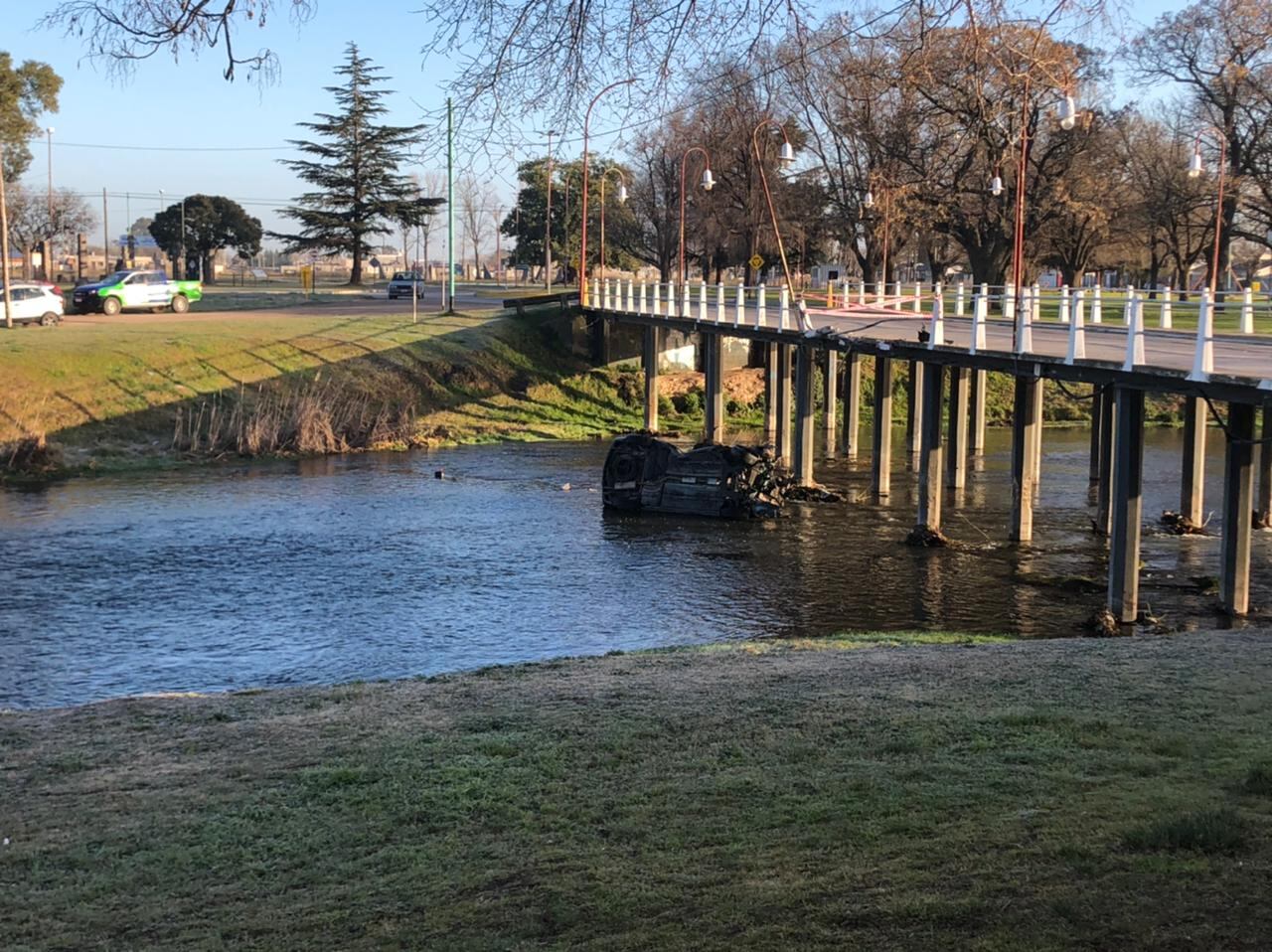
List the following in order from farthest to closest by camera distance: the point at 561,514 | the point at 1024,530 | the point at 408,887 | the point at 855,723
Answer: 1. the point at 561,514
2. the point at 1024,530
3. the point at 855,723
4. the point at 408,887

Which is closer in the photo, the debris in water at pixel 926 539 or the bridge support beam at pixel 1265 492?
the debris in water at pixel 926 539

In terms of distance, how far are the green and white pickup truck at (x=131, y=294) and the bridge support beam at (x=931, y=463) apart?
3727 centimetres

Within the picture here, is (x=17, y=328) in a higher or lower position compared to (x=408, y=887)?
higher

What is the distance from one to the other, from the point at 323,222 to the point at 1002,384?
43784 mm

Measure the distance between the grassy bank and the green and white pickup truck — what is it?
152 ft

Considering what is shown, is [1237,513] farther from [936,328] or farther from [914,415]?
[914,415]

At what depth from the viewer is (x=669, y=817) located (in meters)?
6.74

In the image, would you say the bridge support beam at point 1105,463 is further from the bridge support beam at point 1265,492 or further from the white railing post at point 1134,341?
the white railing post at point 1134,341

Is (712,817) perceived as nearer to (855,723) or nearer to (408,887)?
(408,887)

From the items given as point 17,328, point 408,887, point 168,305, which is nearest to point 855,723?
point 408,887

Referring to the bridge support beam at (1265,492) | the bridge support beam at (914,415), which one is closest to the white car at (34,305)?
the bridge support beam at (914,415)

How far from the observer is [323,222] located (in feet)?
260

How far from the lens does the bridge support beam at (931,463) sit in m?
26.0

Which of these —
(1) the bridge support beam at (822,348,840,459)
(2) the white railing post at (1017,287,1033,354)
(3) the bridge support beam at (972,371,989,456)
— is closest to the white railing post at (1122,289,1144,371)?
(2) the white railing post at (1017,287,1033,354)
